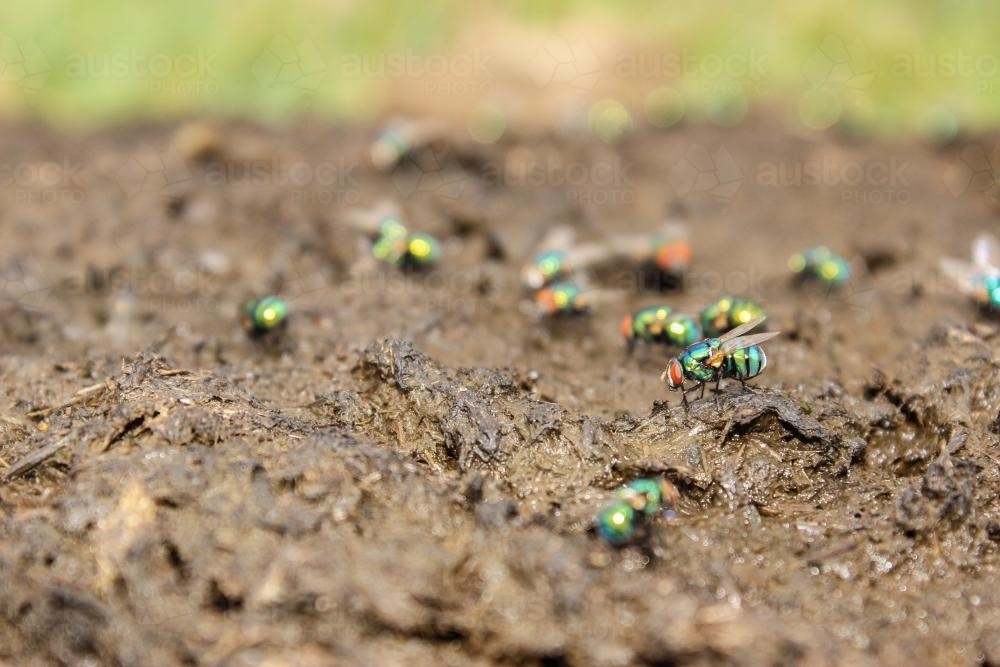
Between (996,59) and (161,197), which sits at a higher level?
(161,197)

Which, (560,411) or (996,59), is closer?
(560,411)

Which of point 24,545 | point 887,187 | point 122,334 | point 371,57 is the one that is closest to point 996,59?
point 887,187

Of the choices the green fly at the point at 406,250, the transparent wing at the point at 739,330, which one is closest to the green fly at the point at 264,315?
the green fly at the point at 406,250

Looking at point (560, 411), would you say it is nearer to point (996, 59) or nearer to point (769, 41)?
point (769, 41)

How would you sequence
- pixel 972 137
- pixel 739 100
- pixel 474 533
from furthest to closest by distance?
pixel 739 100, pixel 972 137, pixel 474 533

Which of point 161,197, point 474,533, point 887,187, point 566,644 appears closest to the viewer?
point 566,644

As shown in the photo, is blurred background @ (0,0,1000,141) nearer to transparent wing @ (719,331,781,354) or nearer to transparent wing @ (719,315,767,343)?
transparent wing @ (719,315,767,343)

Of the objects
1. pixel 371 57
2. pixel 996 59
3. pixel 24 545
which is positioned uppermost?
pixel 24 545
